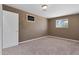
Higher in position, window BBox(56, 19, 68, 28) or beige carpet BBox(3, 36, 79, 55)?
window BBox(56, 19, 68, 28)

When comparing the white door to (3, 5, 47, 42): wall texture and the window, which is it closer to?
(3, 5, 47, 42): wall texture

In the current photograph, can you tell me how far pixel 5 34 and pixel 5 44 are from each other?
1.51ft

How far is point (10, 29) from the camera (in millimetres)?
3883

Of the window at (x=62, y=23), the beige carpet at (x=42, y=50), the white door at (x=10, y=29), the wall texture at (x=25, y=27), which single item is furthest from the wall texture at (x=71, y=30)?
the white door at (x=10, y=29)

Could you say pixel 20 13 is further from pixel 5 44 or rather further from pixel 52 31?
pixel 52 31

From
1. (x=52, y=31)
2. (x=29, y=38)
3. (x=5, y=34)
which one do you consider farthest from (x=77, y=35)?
(x=5, y=34)

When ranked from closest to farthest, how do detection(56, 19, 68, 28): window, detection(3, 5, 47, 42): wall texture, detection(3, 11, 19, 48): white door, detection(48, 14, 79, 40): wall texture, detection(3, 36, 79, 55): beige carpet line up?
detection(3, 36, 79, 55): beige carpet → detection(3, 11, 19, 48): white door → detection(3, 5, 47, 42): wall texture → detection(48, 14, 79, 40): wall texture → detection(56, 19, 68, 28): window

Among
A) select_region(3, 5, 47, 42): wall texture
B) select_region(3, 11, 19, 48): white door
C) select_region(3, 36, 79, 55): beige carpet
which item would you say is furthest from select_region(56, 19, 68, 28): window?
select_region(3, 11, 19, 48): white door

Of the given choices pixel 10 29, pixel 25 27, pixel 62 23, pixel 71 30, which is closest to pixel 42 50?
pixel 10 29

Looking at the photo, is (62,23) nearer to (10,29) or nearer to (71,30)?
(71,30)

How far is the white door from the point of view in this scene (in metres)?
3.65

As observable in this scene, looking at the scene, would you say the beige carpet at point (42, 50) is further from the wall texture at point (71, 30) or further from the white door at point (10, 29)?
the wall texture at point (71, 30)

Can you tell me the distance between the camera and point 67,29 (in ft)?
21.2

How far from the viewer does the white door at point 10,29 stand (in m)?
3.65
